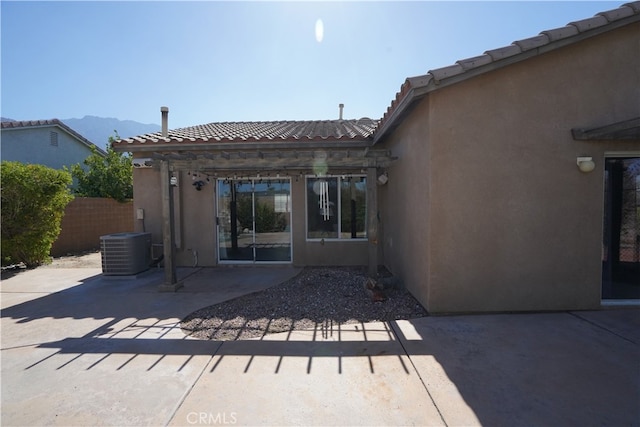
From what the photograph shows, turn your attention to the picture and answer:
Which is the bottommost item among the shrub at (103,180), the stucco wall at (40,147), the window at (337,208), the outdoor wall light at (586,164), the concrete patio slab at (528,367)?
the concrete patio slab at (528,367)

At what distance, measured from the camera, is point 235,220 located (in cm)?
888

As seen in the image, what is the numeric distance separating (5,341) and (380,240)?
7437 millimetres

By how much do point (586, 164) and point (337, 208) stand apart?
17.3ft

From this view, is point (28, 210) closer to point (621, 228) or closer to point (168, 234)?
point (168, 234)

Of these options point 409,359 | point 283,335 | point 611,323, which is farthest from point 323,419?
point 611,323

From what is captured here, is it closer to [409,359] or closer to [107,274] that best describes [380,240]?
[409,359]

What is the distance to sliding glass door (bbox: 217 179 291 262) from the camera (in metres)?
8.73

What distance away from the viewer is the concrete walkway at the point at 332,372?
264cm

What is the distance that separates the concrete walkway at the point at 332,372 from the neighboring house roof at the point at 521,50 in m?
3.33

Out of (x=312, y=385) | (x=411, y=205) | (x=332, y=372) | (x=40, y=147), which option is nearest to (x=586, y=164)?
(x=411, y=205)

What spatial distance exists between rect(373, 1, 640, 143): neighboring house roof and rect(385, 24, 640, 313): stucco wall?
173 mm

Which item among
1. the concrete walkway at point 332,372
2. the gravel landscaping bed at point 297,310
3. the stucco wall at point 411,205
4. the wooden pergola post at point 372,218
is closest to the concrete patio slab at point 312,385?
the concrete walkway at point 332,372

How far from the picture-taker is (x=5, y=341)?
13.9 ft

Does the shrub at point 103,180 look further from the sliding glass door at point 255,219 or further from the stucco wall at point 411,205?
the stucco wall at point 411,205
